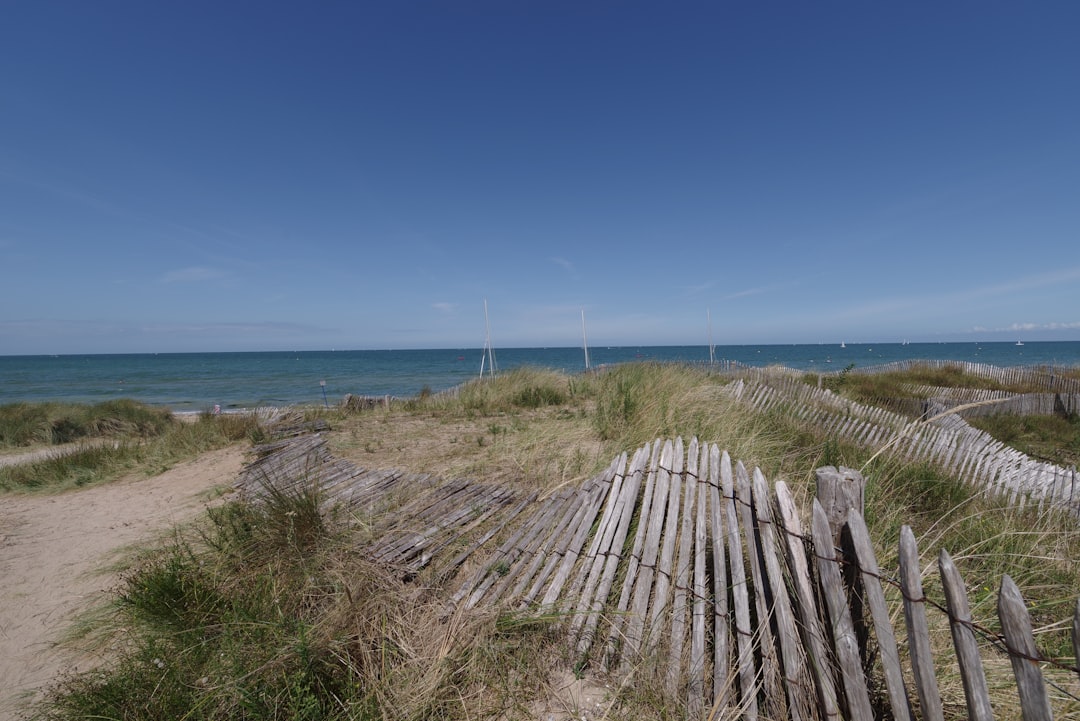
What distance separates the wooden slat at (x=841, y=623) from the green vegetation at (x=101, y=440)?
8312 millimetres

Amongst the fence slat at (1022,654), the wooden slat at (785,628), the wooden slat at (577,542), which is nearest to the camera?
the fence slat at (1022,654)

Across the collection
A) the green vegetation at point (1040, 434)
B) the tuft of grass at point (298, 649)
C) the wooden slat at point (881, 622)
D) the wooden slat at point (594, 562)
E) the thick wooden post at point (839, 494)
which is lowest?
the green vegetation at point (1040, 434)

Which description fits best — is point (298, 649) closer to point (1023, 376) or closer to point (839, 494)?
point (839, 494)

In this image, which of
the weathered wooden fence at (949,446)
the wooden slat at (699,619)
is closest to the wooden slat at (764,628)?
the wooden slat at (699,619)

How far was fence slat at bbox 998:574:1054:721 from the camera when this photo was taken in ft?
3.48

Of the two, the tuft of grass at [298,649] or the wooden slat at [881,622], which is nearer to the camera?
the wooden slat at [881,622]

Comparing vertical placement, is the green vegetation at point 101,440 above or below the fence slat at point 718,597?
below

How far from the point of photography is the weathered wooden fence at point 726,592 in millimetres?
1396

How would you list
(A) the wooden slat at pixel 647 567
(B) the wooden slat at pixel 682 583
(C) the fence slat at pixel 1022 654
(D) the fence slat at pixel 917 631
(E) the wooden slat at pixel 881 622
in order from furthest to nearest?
(A) the wooden slat at pixel 647 567, (B) the wooden slat at pixel 682 583, (E) the wooden slat at pixel 881 622, (D) the fence slat at pixel 917 631, (C) the fence slat at pixel 1022 654

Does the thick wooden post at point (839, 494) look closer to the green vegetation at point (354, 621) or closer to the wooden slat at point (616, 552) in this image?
Answer: the green vegetation at point (354, 621)

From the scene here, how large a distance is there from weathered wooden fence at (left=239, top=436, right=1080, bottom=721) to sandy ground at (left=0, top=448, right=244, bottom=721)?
2013 millimetres

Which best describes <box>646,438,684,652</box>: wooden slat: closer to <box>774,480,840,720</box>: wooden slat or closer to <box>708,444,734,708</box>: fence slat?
<box>708,444,734,708</box>: fence slat

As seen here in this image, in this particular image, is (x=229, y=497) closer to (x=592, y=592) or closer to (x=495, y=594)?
(x=495, y=594)

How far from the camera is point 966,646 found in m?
1.25
